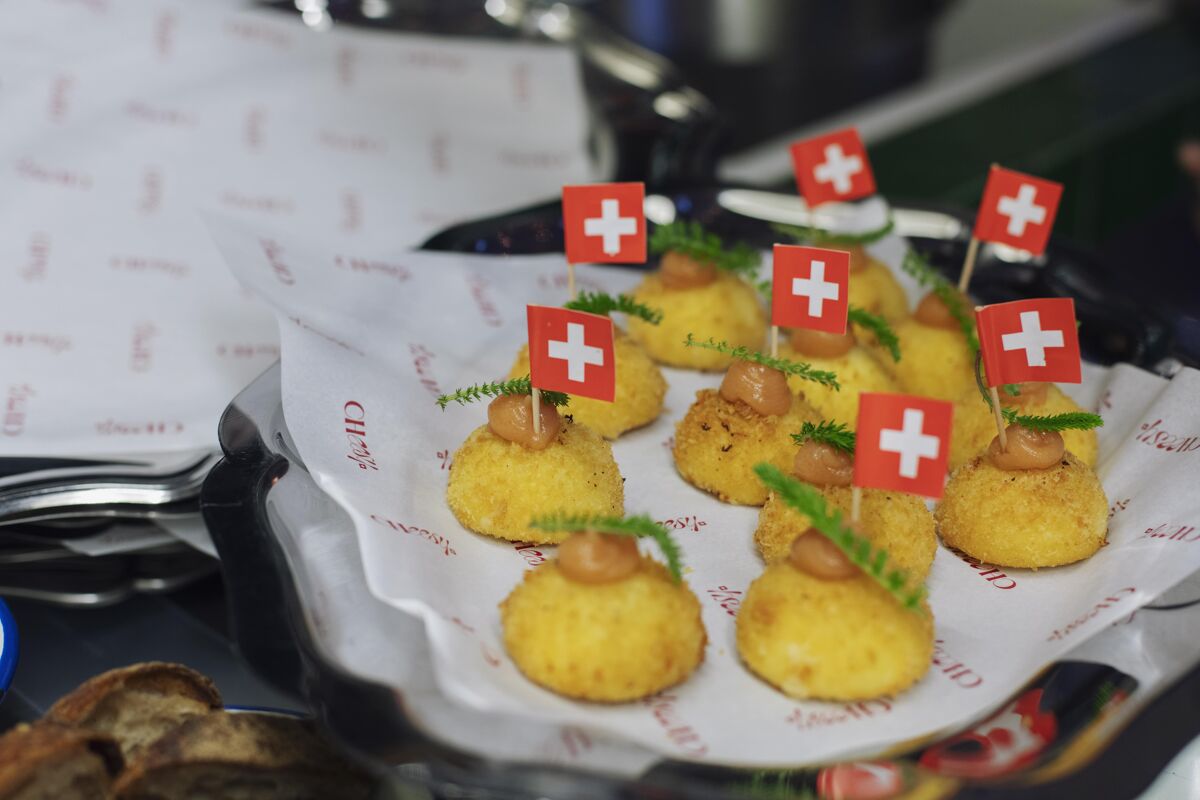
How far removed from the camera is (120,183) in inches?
129

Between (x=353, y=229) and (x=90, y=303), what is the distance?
73 cm

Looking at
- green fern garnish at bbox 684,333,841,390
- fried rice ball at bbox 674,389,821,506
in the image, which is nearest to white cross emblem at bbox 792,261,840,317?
green fern garnish at bbox 684,333,841,390

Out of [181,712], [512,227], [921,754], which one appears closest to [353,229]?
[512,227]

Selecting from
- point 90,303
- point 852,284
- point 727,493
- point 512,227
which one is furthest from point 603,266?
point 90,303

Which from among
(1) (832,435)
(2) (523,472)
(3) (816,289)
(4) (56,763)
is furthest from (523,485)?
(4) (56,763)

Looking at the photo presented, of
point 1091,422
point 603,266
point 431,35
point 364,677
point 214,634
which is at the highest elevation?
point 431,35

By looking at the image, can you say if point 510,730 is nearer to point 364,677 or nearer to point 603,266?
point 364,677

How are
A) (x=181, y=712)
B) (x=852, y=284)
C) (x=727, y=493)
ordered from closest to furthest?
(x=181, y=712), (x=727, y=493), (x=852, y=284)

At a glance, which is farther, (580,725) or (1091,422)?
(1091,422)

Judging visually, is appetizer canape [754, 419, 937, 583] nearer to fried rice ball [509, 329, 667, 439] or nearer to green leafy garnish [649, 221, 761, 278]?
fried rice ball [509, 329, 667, 439]

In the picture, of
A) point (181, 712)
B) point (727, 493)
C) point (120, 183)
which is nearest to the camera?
point (181, 712)

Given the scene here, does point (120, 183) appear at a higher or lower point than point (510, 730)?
higher

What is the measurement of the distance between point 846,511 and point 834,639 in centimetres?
35

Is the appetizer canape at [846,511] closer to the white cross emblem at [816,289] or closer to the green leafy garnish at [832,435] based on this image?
the green leafy garnish at [832,435]
